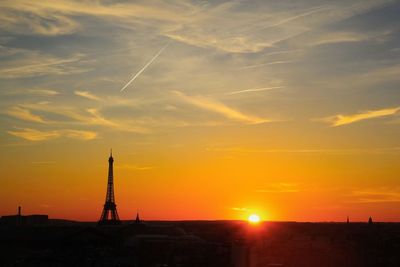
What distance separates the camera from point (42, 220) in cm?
16612

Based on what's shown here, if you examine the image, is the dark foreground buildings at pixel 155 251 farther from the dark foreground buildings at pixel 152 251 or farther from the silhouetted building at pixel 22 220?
the silhouetted building at pixel 22 220

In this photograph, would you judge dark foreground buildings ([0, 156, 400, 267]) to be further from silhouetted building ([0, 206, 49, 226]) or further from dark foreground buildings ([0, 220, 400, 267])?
silhouetted building ([0, 206, 49, 226])

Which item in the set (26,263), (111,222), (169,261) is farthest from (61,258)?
(111,222)

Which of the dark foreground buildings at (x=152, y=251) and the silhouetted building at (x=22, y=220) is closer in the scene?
the dark foreground buildings at (x=152, y=251)

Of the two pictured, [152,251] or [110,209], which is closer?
[152,251]

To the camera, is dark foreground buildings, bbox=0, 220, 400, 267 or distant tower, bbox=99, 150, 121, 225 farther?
distant tower, bbox=99, 150, 121, 225

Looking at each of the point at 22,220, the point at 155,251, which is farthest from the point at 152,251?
the point at 22,220

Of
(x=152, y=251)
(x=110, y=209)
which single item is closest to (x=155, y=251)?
(x=152, y=251)

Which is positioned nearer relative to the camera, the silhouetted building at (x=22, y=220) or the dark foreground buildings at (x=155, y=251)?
the dark foreground buildings at (x=155, y=251)

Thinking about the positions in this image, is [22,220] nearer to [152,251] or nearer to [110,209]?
[110,209]

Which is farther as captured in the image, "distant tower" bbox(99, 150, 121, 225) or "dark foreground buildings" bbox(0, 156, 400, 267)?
"distant tower" bbox(99, 150, 121, 225)

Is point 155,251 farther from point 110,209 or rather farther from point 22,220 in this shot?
point 22,220

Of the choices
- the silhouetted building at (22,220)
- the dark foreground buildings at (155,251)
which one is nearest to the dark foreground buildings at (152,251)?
the dark foreground buildings at (155,251)

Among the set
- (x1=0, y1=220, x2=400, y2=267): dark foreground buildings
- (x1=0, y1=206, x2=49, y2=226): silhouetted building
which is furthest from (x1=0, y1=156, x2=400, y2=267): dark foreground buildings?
(x1=0, y1=206, x2=49, y2=226): silhouetted building
